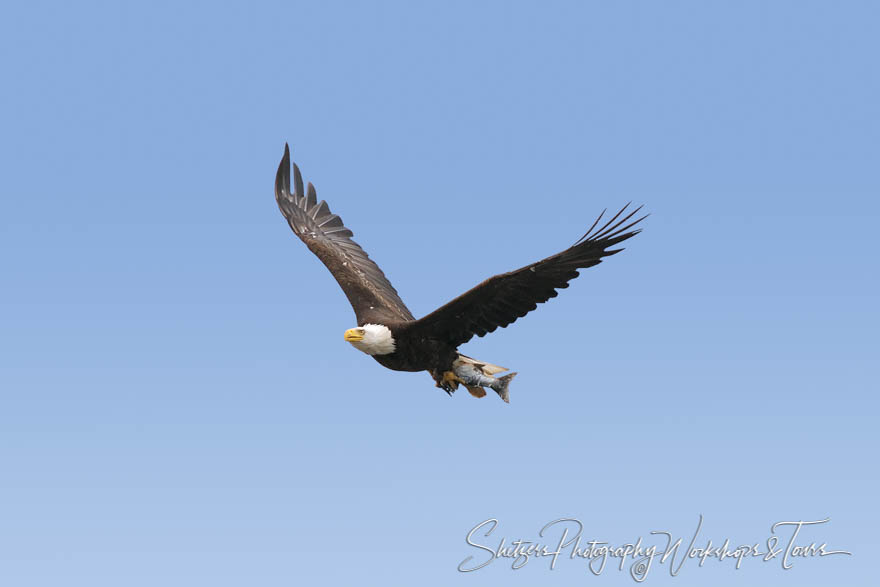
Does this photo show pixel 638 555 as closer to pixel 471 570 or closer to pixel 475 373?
Answer: pixel 471 570

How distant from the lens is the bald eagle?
38.7ft

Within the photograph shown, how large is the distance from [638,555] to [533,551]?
114cm

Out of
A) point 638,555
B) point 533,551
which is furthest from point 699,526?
point 533,551

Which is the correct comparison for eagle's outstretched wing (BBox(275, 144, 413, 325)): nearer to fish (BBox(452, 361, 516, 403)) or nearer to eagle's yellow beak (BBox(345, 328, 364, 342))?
eagle's yellow beak (BBox(345, 328, 364, 342))

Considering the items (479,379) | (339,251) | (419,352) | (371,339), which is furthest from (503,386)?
(339,251)

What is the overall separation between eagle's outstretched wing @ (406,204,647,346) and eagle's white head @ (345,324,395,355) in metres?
0.28

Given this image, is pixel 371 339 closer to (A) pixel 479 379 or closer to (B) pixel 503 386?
(A) pixel 479 379

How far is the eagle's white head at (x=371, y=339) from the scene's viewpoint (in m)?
12.7

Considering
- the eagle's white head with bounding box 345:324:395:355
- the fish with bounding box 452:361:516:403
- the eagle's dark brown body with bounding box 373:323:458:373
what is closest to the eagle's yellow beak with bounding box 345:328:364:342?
the eagle's white head with bounding box 345:324:395:355

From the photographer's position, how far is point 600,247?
11.7m

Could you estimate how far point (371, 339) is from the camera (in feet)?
41.7

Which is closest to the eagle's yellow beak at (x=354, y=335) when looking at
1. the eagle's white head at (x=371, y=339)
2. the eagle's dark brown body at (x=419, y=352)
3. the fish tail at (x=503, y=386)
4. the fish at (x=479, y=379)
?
the eagle's white head at (x=371, y=339)

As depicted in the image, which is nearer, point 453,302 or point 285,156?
point 453,302

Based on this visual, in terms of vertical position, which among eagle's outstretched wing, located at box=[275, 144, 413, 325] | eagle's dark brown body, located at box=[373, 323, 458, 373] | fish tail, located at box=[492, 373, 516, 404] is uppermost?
eagle's outstretched wing, located at box=[275, 144, 413, 325]
